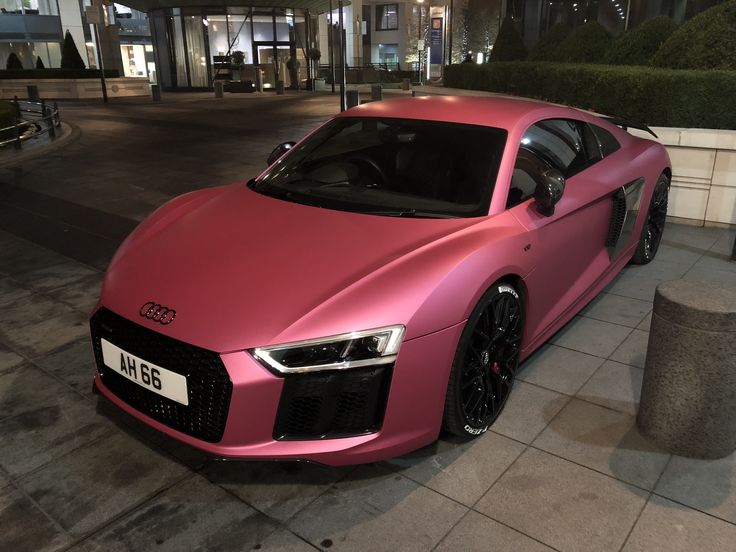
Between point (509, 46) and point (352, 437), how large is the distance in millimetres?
18523

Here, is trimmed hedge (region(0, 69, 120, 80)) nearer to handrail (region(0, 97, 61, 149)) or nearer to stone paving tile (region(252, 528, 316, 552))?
handrail (region(0, 97, 61, 149))

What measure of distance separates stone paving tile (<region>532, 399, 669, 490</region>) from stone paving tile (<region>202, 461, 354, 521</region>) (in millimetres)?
1092

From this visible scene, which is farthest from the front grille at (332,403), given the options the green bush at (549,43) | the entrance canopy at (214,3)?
the entrance canopy at (214,3)

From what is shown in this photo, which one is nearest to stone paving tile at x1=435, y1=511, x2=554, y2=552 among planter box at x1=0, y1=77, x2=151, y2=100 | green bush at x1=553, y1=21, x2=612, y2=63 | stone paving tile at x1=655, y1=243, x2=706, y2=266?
stone paving tile at x1=655, y1=243, x2=706, y2=266

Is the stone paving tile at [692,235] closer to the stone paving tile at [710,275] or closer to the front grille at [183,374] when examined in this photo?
the stone paving tile at [710,275]

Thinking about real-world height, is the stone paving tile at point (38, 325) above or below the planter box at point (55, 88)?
below

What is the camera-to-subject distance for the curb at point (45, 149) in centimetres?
1182

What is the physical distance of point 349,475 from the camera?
2875mm

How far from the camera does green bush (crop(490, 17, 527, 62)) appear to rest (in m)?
18.8

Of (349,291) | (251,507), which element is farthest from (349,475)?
(349,291)

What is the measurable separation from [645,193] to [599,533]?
11.0ft

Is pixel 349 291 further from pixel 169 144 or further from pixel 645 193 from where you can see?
pixel 169 144

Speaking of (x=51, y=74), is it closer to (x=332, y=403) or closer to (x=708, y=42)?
(x=708, y=42)

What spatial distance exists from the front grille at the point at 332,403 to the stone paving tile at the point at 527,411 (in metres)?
1.02
